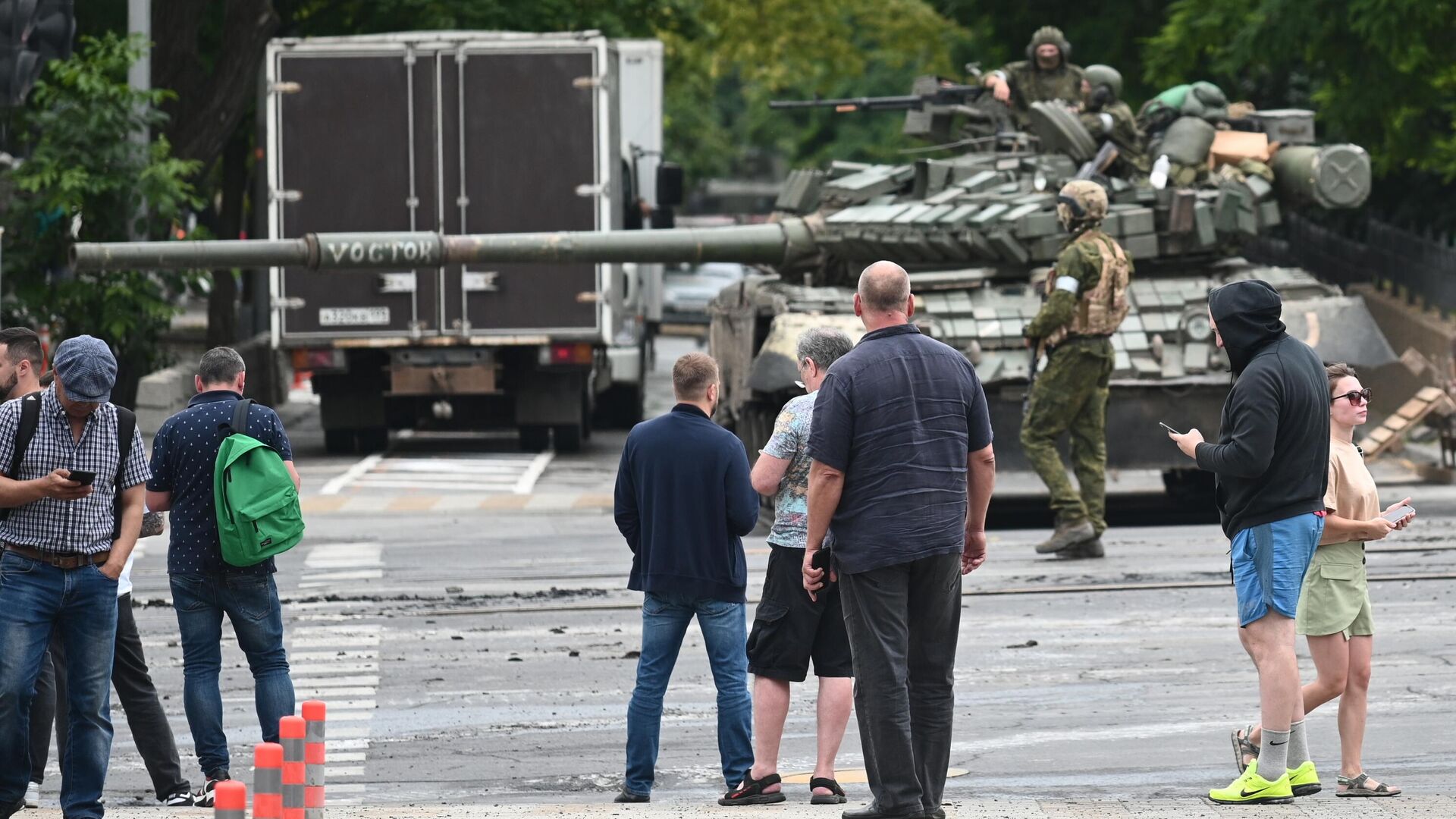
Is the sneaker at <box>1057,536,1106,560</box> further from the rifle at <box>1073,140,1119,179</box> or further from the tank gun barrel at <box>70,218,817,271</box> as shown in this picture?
the tank gun barrel at <box>70,218,817,271</box>

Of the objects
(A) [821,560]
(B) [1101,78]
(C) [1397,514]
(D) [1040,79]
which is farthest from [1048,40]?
(A) [821,560]

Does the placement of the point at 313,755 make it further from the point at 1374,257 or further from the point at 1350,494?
the point at 1374,257

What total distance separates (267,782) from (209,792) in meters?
2.70

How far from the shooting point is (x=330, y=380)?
2039 cm

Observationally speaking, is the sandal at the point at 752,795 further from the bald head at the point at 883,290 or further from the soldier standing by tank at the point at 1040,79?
the soldier standing by tank at the point at 1040,79

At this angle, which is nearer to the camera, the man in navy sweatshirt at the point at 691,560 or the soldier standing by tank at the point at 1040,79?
the man in navy sweatshirt at the point at 691,560

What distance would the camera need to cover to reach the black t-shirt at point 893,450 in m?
6.31

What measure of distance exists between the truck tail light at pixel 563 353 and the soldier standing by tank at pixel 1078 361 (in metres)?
7.63

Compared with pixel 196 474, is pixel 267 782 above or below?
below

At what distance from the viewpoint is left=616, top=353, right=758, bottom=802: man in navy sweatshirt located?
728cm

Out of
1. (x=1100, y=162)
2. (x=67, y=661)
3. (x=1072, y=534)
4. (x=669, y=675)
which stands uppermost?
(x=1100, y=162)

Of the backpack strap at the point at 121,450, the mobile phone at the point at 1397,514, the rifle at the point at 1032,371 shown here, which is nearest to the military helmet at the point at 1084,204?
the rifle at the point at 1032,371

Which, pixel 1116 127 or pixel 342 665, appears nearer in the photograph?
pixel 342 665

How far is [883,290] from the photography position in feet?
21.1
